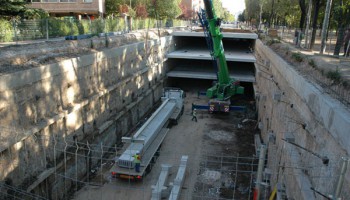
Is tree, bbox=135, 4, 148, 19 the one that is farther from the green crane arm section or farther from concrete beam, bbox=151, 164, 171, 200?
concrete beam, bbox=151, 164, 171, 200

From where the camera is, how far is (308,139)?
841 centimetres

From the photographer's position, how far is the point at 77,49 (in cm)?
1623

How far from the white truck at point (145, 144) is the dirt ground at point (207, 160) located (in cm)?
60

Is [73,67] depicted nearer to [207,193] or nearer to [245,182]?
[207,193]

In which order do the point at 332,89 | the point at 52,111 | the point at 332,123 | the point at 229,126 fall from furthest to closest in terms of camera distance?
the point at 229,126, the point at 52,111, the point at 332,89, the point at 332,123

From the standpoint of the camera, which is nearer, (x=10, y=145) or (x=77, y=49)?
(x=10, y=145)

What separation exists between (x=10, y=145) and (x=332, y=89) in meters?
9.88

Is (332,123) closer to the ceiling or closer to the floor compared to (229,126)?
closer to the ceiling

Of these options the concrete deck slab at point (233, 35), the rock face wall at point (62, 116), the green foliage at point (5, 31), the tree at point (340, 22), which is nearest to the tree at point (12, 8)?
the green foliage at point (5, 31)

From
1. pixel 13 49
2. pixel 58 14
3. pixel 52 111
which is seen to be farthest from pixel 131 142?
pixel 58 14

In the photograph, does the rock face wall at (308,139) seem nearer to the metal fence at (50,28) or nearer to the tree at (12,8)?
the metal fence at (50,28)

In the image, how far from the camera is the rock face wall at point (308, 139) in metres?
6.25

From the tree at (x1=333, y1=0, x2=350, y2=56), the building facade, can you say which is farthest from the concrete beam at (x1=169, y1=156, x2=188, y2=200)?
the building facade

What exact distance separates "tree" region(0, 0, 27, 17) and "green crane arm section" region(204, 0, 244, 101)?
1533cm
